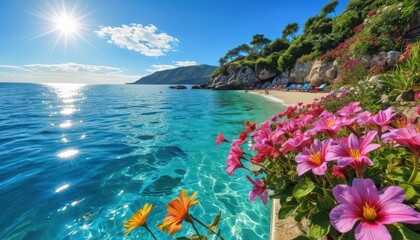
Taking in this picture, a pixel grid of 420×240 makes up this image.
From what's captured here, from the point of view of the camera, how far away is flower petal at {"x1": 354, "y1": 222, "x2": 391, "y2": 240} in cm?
80

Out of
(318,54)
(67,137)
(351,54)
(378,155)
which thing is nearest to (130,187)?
(378,155)

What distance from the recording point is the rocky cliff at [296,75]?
16.3 meters

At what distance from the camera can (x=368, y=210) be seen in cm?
88

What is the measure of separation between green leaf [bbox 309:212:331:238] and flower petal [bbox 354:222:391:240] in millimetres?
306

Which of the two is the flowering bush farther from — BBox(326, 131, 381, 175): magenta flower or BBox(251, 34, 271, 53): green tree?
BBox(251, 34, 271, 53): green tree

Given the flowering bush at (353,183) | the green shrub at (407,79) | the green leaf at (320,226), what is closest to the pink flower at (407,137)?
the flowering bush at (353,183)

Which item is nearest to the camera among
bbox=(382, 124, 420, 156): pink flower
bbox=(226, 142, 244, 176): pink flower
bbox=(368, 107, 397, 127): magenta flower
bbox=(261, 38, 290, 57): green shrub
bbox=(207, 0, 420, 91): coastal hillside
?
bbox=(382, 124, 420, 156): pink flower

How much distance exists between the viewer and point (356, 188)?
0.94 meters

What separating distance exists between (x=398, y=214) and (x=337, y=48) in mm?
31506

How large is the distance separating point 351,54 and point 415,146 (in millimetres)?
22203

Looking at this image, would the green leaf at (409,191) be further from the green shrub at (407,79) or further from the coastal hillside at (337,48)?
the coastal hillside at (337,48)

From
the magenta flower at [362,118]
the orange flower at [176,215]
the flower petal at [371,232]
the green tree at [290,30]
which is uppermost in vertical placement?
the green tree at [290,30]

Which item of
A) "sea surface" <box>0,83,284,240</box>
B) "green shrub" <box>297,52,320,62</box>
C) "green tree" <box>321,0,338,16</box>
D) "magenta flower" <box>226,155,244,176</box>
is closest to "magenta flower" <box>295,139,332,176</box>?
"magenta flower" <box>226,155,244,176</box>

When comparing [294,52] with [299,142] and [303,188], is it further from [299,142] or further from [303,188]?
[303,188]
